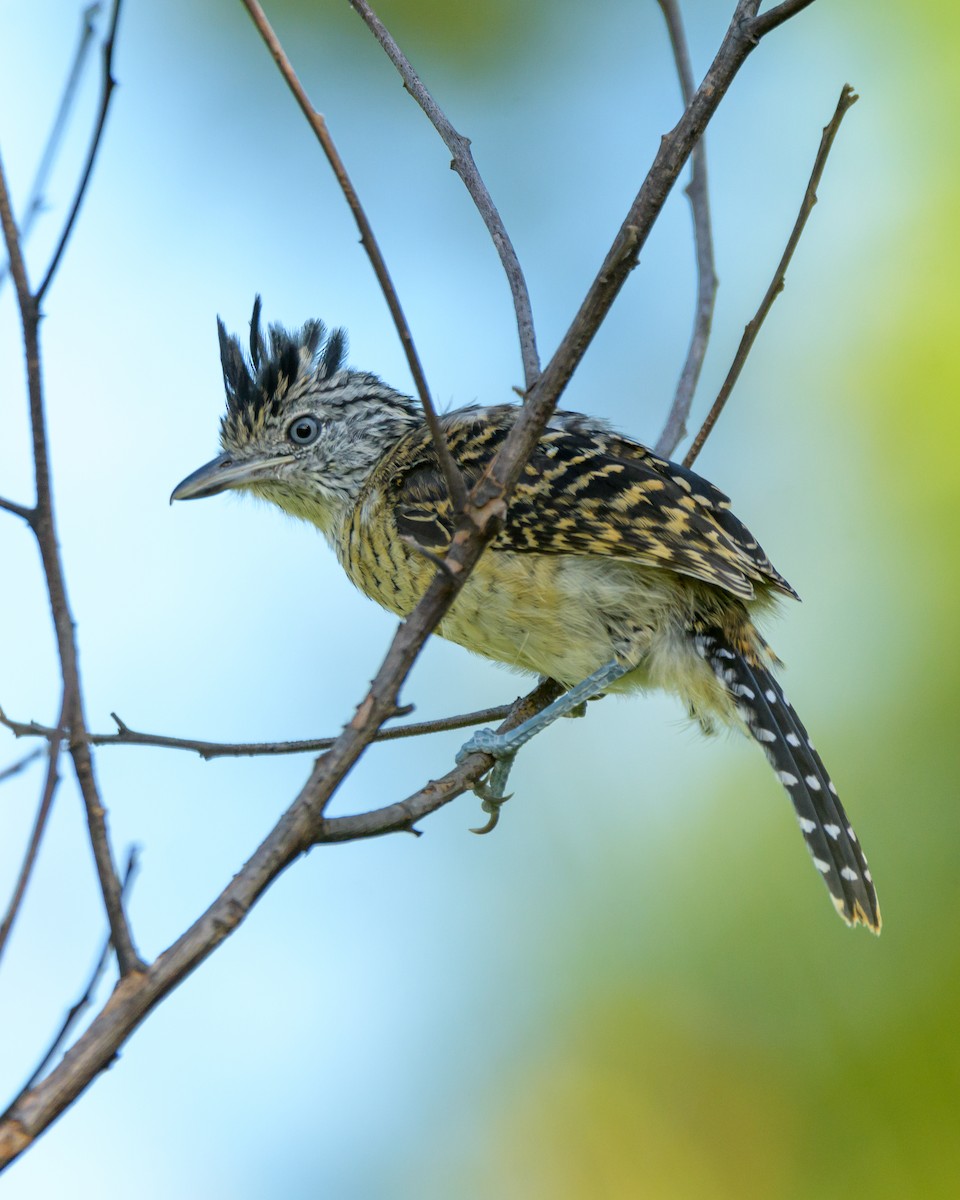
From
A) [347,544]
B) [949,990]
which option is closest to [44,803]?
[347,544]

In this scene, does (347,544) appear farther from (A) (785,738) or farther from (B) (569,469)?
(A) (785,738)

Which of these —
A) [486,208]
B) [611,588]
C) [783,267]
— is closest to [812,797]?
[611,588]

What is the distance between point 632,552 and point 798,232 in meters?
1.01

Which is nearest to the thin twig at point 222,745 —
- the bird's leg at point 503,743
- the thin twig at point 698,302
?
the bird's leg at point 503,743

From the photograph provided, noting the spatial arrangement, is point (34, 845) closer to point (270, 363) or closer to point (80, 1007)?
point (80, 1007)

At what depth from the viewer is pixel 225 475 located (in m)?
4.51

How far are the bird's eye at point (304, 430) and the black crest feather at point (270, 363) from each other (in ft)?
0.33

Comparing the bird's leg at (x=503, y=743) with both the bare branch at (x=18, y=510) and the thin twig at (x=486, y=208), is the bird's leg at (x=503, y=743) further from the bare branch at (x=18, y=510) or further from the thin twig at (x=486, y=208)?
the bare branch at (x=18, y=510)

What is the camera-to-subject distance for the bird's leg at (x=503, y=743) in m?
3.46

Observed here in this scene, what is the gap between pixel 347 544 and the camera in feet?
14.4

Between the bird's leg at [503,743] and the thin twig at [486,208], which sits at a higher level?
the thin twig at [486,208]

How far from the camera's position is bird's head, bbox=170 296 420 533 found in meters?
4.57

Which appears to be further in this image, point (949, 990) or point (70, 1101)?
point (949, 990)

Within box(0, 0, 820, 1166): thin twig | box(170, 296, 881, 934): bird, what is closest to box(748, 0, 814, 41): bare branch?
box(0, 0, 820, 1166): thin twig
